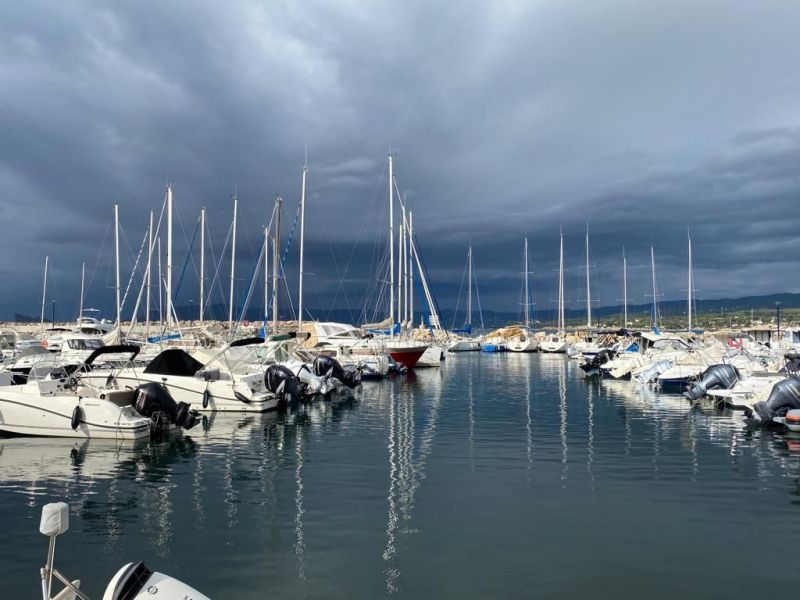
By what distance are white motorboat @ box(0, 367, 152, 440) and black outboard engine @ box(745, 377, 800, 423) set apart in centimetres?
2244

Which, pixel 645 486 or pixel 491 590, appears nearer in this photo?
pixel 491 590

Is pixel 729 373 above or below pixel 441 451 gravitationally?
above

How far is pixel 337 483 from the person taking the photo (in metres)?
16.2

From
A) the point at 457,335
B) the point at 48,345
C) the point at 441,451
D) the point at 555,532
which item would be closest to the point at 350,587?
the point at 555,532

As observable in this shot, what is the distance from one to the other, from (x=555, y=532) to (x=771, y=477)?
806 centimetres

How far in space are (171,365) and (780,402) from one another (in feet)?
81.8

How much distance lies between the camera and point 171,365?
28.5m

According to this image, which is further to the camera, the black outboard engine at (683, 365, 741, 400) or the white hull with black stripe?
the black outboard engine at (683, 365, 741, 400)

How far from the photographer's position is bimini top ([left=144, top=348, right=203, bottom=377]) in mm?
28234

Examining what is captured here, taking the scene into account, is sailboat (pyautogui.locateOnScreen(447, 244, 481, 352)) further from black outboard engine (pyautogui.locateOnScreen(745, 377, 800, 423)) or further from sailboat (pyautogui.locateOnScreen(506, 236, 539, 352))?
black outboard engine (pyautogui.locateOnScreen(745, 377, 800, 423))

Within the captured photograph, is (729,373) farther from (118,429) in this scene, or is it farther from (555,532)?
(118,429)

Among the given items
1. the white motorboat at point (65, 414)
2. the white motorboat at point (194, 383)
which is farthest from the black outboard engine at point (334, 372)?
the white motorboat at point (65, 414)

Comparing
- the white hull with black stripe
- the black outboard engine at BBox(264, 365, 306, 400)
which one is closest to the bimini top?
the black outboard engine at BBox(264, 365, 306, 400)

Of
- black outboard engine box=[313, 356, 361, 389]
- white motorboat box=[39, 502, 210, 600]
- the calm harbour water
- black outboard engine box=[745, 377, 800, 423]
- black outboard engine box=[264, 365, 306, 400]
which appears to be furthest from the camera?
black outboard engine box=[313, 356, 361, 389]
